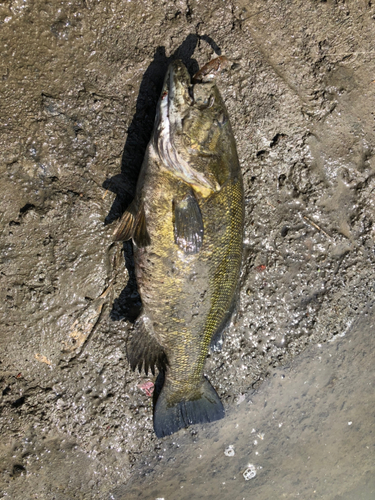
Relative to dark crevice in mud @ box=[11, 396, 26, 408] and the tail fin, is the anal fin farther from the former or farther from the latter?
dark crevice in mud @ box=[11, 396, 26, 408]

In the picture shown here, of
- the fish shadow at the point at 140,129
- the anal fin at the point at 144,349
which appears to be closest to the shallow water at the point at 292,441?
the anal fin at the point at 144,349

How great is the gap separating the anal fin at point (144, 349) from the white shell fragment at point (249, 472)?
1.80 meters

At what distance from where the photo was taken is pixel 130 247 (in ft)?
12.2

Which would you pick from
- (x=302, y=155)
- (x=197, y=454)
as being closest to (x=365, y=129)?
(x=302, y=155)

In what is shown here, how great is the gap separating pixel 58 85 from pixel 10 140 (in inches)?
27.5

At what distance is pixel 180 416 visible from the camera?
11.6ft

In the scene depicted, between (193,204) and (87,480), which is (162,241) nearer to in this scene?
(193,204)

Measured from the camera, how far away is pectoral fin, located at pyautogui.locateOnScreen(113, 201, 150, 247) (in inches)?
122

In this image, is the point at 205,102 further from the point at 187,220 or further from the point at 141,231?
the point at 141,231

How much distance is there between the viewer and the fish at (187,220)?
2992mm

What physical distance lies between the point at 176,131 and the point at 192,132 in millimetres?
131

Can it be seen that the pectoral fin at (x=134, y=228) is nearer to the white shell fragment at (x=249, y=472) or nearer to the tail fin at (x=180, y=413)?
the tail fin at (x=180, y=413)

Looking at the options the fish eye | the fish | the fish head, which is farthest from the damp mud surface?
the fish eye

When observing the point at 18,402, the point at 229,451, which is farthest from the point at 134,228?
the point at 229,451
